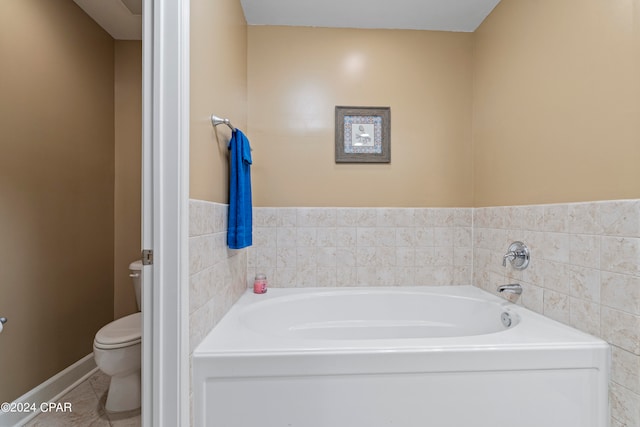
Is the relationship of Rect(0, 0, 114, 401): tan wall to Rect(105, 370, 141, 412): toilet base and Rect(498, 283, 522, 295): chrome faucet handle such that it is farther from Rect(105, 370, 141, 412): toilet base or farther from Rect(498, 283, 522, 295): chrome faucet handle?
Rect(498, 283, 522, 295): chrome faucet handle

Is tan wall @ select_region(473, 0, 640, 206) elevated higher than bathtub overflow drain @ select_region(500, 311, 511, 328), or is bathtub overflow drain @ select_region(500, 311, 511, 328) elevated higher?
tan wall @ select_region(473, 0, 640, 206)

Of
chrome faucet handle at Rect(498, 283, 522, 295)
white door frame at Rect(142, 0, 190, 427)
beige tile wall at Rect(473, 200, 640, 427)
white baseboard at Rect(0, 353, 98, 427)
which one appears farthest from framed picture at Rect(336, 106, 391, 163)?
white baseboard at Rect(0, 353, 98, 427)

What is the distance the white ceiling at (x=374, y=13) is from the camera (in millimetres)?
1954

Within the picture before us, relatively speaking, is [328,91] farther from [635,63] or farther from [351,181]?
[635,63]

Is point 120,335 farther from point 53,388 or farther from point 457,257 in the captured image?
point 457,257

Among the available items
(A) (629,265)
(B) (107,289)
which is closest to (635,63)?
(A) (629,265)

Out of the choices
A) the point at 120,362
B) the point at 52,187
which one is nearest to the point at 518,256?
the point at 120,362

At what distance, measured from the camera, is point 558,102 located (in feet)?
4.80

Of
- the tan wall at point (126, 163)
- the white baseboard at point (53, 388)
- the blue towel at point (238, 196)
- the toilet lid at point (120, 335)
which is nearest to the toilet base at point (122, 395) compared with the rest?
the toilet lid at point (120, 335)

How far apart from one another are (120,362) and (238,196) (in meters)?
1.17

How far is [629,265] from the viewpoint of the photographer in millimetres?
1100

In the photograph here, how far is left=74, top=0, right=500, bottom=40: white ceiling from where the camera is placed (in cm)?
196

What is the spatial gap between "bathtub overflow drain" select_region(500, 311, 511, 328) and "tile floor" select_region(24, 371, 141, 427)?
2163 millimetres

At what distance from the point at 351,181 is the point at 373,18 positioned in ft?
3.86
